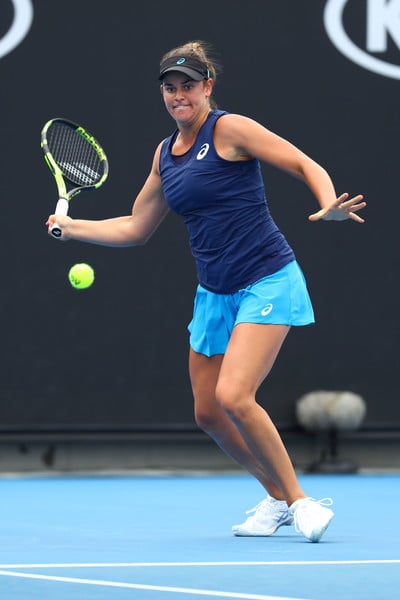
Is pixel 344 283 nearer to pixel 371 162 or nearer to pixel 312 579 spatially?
pixel 371 162

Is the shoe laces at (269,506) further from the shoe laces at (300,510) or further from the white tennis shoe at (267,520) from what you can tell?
the shoe laces at (300,510)

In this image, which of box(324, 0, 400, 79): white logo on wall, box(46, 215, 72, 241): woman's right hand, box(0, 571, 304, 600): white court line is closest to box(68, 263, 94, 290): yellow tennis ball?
box(46, 215, 72, 241): woman's right hand

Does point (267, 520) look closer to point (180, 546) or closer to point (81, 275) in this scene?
point (180, 546)

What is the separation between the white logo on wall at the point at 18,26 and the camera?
883cm

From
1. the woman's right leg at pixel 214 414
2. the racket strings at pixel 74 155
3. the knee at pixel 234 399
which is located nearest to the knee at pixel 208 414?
the woman's right leg at pixel 214 414

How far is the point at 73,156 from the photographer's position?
6500 mm

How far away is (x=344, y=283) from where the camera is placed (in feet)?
A: 30.3

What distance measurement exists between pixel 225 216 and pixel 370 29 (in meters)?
3.91

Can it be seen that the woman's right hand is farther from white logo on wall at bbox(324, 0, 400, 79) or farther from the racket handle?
white logo on wall at bbox(324, 0, 400, 79)

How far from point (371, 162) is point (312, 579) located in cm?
513

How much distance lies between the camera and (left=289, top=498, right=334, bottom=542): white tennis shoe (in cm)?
543

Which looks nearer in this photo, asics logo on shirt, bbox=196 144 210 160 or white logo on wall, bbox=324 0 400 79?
asics logo on shirt, bbox=196 144 210 160

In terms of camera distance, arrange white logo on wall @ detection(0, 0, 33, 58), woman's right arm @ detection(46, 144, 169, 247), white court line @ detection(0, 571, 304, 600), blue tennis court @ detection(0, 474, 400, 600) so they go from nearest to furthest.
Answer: white court line @ detection(0, 571, 304, 600) < blue tennis court @ detection(0, 474, 400, 600) < woman's right arm @ detection(46, 144, 169, 247) < white logo on wall @ detection(0, 0, 33, 58)

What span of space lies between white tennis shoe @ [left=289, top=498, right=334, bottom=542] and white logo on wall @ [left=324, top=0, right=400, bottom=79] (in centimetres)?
436
